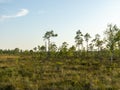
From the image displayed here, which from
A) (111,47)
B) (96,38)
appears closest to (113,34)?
(111,47)

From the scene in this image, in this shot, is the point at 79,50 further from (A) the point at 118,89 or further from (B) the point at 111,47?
(A) the point at 118,89

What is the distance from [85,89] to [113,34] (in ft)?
127

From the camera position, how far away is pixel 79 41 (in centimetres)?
9100

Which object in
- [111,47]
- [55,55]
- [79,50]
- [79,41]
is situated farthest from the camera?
[79,50]

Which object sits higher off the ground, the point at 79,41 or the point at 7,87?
the point at 79,41

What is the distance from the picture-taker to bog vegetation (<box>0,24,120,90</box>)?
15262 millimetres

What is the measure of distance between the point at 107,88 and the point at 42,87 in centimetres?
357

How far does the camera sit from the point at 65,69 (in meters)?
27.6

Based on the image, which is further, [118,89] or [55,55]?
[55,55]

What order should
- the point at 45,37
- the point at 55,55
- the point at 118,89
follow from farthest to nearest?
the point at 45,37, the point at 55,55, the point at 118,89

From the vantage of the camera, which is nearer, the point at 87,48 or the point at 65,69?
the point at 65,69

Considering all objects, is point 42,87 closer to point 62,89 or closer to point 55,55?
point 62,89

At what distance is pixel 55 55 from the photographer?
2894 inches

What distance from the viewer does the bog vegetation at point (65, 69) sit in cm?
1526
